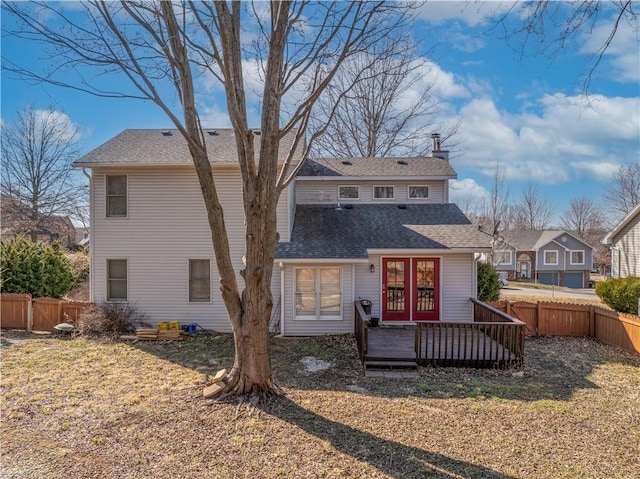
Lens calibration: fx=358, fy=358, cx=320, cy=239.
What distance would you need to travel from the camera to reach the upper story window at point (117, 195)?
11.1 m

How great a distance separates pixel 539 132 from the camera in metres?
14.8

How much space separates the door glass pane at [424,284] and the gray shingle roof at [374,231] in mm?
673

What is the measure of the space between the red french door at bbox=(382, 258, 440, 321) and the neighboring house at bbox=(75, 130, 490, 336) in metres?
0.03

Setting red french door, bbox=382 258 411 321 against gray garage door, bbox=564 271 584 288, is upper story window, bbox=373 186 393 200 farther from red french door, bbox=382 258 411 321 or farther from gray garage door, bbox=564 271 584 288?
gray garage door, bbox=564 271 584 288

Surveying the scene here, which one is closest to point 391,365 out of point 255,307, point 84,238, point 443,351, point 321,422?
point 443,351

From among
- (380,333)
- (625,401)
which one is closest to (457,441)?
(625,401)

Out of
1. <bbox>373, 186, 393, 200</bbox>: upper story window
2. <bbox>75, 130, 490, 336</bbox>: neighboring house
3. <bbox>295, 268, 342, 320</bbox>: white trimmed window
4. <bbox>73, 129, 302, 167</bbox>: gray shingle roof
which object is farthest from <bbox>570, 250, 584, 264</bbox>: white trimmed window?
<bbox>295, 268, 342, 320</bbox>: white trimmed window

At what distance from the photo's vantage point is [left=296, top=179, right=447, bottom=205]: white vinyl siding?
13242mm

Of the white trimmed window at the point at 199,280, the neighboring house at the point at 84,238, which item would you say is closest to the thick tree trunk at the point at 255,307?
the white trimmed window at the point at 199,280

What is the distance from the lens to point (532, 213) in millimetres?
43594

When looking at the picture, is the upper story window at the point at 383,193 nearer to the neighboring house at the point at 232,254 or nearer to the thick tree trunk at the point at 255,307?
the neighboring house at the point at 232,254

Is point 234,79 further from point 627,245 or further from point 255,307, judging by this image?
point 627,245

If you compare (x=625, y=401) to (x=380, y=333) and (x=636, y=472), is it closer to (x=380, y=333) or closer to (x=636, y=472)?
(x=636, y=472)

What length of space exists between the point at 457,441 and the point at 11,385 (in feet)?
25.4
